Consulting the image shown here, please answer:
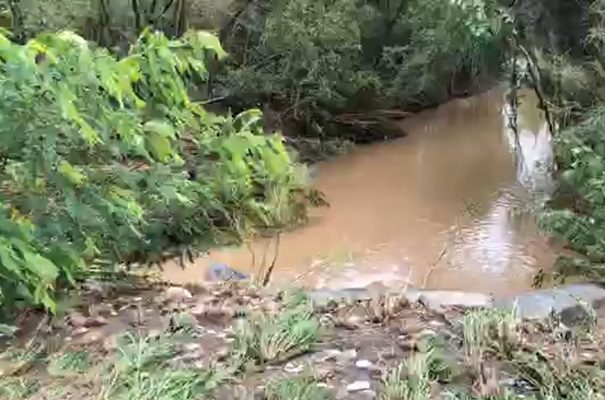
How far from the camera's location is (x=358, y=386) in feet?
8.86

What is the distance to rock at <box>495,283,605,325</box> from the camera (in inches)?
140

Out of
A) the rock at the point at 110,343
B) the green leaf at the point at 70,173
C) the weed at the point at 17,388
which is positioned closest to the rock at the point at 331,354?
the rock at the point at 110,343

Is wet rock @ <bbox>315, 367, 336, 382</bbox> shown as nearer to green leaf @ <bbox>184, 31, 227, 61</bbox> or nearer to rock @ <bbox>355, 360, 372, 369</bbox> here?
rock @ <bbox>355, 360, 372, 369</bbox>

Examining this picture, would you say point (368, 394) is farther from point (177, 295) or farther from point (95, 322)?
point (177, 295)

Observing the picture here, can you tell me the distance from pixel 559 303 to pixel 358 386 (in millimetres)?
1471

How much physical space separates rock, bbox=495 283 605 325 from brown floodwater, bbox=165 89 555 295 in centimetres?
207

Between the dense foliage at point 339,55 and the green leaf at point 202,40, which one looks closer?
the green leaf at point 202,40

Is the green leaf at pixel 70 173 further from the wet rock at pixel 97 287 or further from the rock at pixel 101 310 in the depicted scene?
the wet rock at pixel 97 287

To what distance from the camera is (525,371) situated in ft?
9.05

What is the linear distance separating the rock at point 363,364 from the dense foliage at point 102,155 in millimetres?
1052

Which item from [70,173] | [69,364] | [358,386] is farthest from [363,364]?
[70,173]

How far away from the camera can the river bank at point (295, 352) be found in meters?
2.61

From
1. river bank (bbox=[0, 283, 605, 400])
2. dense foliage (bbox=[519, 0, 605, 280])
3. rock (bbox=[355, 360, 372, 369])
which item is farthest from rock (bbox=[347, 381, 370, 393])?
dense foliage (bbox=[519, 0, 605, 280])

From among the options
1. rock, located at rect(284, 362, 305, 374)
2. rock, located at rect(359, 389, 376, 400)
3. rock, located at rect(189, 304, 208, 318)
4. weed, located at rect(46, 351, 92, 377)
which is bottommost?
rock, located at rect(189, 304, 208, 318)
